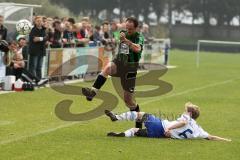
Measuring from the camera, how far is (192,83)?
27.3 meters

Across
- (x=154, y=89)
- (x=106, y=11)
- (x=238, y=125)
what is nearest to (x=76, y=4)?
(x=106, y=11)

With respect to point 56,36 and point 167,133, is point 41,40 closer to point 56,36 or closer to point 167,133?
point 56,36

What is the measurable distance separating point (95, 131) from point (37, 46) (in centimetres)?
927

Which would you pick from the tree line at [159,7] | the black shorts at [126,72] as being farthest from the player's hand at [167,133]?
the tree line at [159,7]

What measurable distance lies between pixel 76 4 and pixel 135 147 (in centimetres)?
9141

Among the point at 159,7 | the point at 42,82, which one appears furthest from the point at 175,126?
the point at 159,7

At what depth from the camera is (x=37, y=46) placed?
73.4ft

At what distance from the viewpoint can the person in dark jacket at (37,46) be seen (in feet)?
72.6

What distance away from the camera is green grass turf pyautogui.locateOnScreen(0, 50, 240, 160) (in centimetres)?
1091

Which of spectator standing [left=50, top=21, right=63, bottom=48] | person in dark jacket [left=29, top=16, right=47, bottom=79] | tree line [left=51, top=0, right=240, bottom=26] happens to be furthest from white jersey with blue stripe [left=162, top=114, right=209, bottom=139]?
tree line [left=51, top=0, right=240, bottom=26]

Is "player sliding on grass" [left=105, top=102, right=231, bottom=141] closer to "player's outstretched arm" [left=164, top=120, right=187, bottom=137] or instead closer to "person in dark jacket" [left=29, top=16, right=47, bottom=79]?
"player's outstretched arm" [left=164, top=120, right=187, bottom=137]

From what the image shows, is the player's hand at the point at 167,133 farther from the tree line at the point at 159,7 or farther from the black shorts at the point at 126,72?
the tree line at the point at 159,7

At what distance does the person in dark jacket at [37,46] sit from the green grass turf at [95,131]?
1.00 meters

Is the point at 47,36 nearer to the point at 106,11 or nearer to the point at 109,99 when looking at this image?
the point at 109,99
